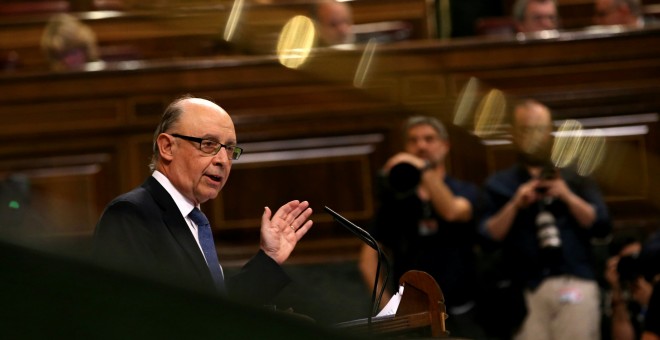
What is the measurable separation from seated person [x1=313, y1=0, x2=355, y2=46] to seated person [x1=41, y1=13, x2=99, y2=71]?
1.07 metres

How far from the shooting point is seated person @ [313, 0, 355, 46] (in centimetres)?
547

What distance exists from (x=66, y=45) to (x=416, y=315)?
353 cm

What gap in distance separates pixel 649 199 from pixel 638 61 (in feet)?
2.14

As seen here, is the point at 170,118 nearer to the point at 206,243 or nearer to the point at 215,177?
the point at 215,177

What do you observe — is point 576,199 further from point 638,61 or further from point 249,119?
point 249,119

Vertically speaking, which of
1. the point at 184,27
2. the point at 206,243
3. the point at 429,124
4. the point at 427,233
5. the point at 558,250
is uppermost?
the point at 184,27

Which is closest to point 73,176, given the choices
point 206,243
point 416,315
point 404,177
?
point 404,177

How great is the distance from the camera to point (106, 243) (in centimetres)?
219

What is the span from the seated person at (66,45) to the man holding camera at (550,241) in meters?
2.03

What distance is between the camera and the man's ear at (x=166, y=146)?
2480mm

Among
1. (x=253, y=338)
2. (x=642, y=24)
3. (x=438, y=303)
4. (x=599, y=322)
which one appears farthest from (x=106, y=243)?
(x=642, y=24)

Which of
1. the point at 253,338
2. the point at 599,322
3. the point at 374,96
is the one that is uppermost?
the point at 253,338

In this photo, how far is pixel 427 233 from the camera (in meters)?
4.17

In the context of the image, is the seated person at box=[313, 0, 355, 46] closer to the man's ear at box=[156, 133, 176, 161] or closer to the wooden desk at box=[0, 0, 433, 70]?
the wooden desk at box=[0, 0, 433, 70]
